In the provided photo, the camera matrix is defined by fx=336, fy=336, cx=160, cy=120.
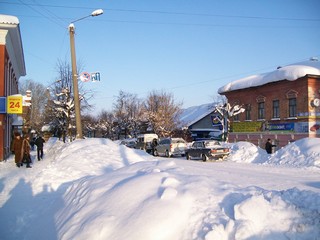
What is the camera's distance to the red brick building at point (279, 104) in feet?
88.0

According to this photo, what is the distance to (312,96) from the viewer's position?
88.3ft

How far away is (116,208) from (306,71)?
81.6 ft

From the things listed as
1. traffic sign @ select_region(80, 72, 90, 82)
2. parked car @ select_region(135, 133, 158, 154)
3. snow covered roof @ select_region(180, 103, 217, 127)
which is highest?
traffic sign @ select_region(80, 72, 90, 82)

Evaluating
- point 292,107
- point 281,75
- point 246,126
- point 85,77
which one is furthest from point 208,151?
point 246,126

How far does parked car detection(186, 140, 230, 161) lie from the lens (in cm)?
2269

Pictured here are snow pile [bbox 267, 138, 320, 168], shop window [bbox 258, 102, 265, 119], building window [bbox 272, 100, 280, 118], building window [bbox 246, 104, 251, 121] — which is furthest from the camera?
building window [bbox 246, 104, 251, 121]

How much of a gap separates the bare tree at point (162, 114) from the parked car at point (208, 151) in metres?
29.9

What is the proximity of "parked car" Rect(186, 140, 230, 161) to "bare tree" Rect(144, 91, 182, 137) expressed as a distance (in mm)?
29879

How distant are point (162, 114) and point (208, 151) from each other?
32.9 metres

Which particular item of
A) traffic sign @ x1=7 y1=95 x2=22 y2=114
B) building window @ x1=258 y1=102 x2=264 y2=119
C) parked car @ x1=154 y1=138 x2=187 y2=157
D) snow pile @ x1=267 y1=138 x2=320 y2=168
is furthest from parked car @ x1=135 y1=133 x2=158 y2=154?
traffic sign @ x1=7 y1=95 x2=22 y2=114

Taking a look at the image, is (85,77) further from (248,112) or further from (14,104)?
(248,112)

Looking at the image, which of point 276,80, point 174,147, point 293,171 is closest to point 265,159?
point 293,171

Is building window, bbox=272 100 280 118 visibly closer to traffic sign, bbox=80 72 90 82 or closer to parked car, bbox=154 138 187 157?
Answer: parked car, bbox=154 138 187 157

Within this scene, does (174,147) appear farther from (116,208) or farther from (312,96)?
(116,208)
